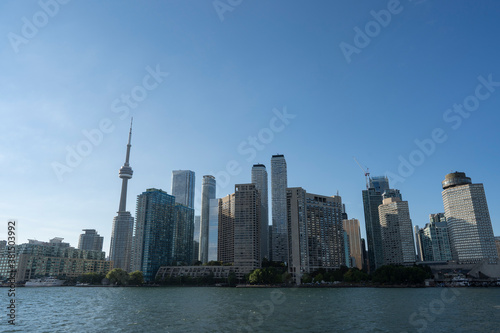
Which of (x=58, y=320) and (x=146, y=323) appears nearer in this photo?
(x=146, y=323)

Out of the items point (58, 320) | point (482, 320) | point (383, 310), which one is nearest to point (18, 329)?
point (58, 320)

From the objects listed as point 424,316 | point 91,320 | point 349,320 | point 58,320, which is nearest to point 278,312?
point 349,320

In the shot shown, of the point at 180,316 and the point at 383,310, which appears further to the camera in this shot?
the point at 383,310

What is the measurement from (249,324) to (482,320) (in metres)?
39.9

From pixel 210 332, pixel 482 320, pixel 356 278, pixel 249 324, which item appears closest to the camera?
pixel 210 332

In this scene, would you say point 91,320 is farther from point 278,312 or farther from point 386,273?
point 386,273

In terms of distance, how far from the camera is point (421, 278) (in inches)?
6964

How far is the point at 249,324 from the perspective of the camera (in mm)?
55594

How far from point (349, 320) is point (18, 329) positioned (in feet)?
173

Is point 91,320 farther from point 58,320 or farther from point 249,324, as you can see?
point 249,324

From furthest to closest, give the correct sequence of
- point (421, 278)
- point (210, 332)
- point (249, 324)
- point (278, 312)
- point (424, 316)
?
1. point (421, 278)
2. point (278, 312)
3. point (424, 316)
4. point (249, 324)
5. point (210, 332)

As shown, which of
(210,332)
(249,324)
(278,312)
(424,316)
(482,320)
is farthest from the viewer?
(278,312)

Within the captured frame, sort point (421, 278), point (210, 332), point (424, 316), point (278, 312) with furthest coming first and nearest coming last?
point (421, 278), point (278, 312), point (424, 316), point (210, 332)

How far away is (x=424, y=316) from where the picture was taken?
6462cm
